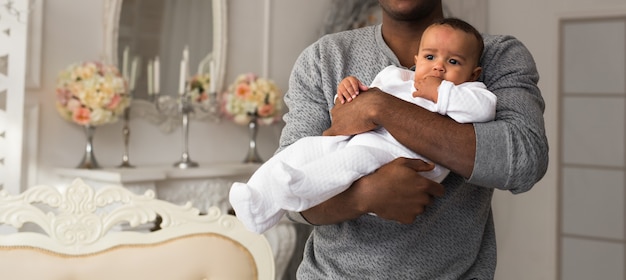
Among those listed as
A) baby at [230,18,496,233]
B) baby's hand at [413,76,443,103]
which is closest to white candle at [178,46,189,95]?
baby at [230,18,496,233]

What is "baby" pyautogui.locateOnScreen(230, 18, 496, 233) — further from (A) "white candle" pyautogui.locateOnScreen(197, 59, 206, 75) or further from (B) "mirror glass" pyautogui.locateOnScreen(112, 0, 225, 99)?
(A) "white candle" pyautogui.locateOnScreen(197, 59, 206, 75)

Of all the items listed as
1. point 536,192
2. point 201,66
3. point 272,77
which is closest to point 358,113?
point 201,66

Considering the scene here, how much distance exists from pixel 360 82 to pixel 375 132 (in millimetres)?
120

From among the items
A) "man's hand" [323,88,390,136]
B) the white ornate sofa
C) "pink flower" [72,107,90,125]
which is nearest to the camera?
"man's hand" [323,88,390,136]

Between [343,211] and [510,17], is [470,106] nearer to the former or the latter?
[343,211]

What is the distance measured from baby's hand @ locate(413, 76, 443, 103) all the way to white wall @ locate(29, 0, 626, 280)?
6.76ft

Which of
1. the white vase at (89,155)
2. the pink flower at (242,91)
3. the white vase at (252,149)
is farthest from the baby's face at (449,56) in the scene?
the white vase at (252,149)

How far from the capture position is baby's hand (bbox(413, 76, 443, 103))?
124cm

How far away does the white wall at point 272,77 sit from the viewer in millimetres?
2973

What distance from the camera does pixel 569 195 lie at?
451 centimetres

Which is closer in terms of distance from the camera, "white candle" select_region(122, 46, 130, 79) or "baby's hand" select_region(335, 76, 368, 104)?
"baby's hand" select_region(335, 76, 368, 104)

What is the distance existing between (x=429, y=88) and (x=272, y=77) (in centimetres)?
272

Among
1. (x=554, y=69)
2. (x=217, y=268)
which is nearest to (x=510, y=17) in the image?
(x=554, y=69)

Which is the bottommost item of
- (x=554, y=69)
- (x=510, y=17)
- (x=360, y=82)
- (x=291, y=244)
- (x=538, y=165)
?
(x=291, y=244)
